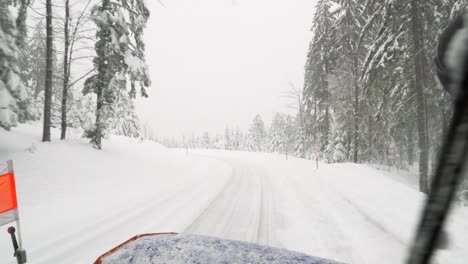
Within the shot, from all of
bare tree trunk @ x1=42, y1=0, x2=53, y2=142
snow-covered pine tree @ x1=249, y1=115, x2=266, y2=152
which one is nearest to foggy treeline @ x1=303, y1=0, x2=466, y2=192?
bare tree trunk @ x1=42, y1=0, x2=53, y2=142

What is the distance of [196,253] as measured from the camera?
2.34m

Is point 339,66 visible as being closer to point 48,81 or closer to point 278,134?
point 48,81

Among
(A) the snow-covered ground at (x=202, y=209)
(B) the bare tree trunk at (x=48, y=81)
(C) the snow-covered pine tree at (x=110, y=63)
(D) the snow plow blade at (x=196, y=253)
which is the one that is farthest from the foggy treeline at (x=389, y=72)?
(B) the bare tree trunk at (x=48, y=81)

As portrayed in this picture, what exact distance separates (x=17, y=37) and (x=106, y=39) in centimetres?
408

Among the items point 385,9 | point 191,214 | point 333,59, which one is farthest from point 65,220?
point 333,59

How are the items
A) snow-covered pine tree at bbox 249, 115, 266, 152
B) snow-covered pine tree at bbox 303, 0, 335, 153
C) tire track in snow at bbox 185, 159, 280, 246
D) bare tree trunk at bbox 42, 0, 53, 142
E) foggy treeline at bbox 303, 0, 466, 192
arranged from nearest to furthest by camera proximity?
tire track in snow at bbox 185, 159, 280, 246, foggy treeline at bbox 303, 0, 466, 192, bare tree trunk at bbox 42, 0, 53, 142, snow-covered pine tree at bbox 303, 0, 335, 153, snow-covered pine tree at bbox 249, 115, 266, 152

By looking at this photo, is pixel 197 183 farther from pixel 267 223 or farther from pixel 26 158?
pixel 26 158

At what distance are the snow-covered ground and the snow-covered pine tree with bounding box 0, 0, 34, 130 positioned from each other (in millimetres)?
1425

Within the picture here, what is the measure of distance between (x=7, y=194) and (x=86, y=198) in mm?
4879

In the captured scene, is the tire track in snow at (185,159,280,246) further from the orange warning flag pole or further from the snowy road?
the orange warning flag pole


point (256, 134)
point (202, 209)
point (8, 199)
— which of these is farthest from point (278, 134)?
point (8, 199)

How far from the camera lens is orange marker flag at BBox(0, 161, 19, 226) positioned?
12.4 feet

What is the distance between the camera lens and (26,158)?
9438 millimetres

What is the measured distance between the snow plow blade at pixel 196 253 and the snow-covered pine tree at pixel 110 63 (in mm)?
12303
